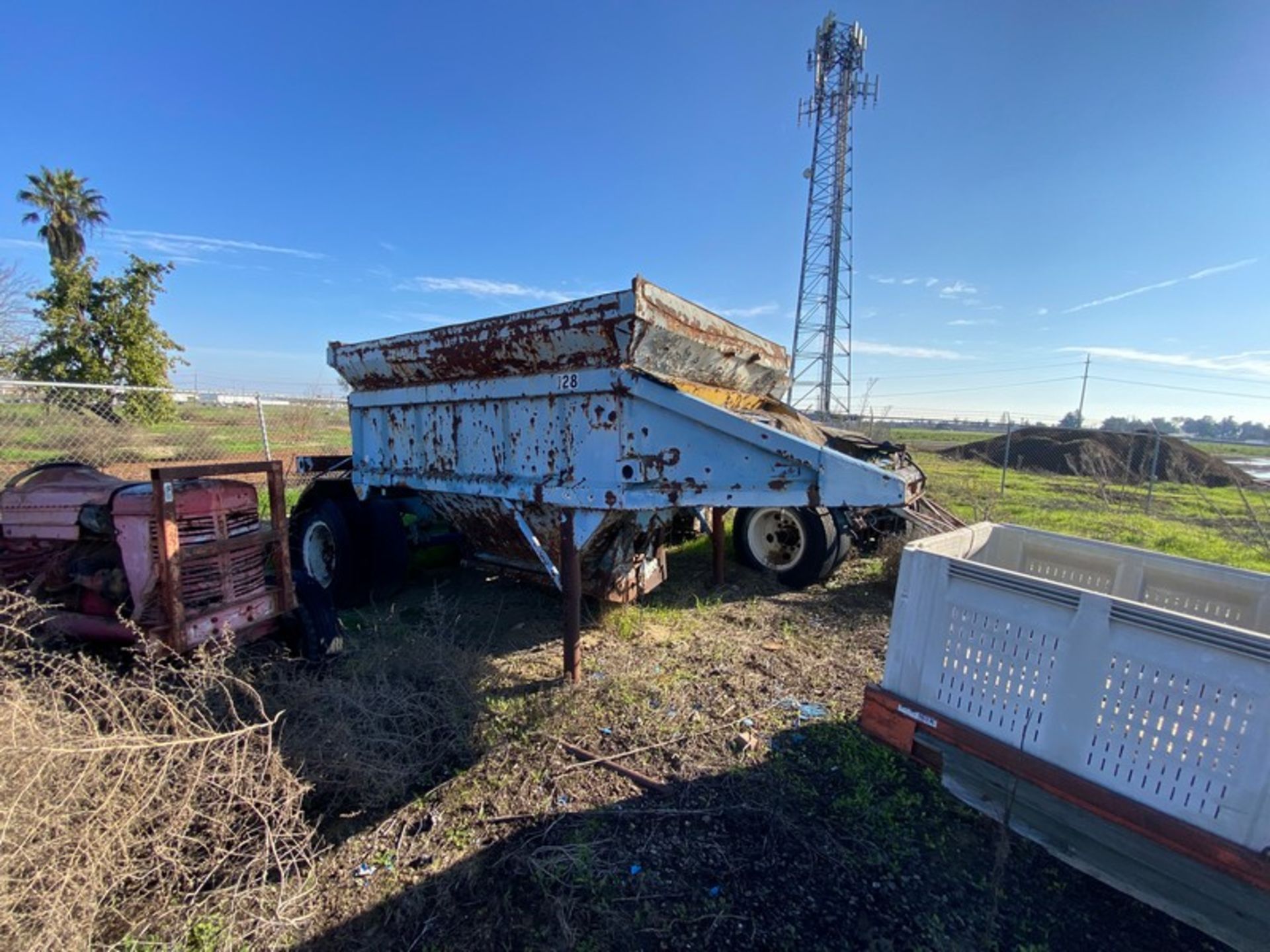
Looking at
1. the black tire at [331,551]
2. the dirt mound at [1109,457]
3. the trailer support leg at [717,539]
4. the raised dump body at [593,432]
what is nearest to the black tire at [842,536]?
the raised dump body at [593,432]

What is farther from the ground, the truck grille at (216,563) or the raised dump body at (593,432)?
the raised dump body at (593,432)

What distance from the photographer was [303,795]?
2.32m

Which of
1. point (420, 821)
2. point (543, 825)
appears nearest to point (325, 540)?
point (420, 821)

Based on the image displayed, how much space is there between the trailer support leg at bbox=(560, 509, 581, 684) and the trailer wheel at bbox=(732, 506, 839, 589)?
7.56 ft

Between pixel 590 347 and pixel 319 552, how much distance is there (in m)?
3.60

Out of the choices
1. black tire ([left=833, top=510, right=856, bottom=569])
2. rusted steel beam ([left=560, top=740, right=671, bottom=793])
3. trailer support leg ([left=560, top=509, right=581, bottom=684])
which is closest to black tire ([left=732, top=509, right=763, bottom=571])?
black tire ([left=833, top=510, right=856, bottom=569])

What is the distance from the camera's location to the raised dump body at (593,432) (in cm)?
301

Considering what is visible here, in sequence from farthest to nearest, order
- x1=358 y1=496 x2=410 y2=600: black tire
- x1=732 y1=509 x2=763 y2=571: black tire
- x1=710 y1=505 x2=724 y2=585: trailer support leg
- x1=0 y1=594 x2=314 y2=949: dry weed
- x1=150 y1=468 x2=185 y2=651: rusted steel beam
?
x1=732 y1=509 x2=763 y2=571: black tire → x1=710 y1=505 x2=724 y2=585: trailer support leg → x1=358 y1=496 x2=410 y2=600: black tire → x1=150 y1=468 x2=185 y2=651: rusted steel beam → x1=0 y1=594 x2=314 y2=949: dry weed

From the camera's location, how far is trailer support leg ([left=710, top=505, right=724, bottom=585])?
4.93 metres

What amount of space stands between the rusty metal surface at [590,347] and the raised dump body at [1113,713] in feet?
5.80

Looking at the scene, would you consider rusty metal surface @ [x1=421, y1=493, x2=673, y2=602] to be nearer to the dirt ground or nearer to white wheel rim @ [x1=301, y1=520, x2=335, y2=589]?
the dirt ground

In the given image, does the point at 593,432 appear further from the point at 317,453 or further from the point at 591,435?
the point at 317,453

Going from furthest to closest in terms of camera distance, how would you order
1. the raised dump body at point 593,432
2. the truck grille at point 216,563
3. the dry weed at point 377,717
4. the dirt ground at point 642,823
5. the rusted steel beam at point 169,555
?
1. the raised dump body at point 593,432
2. the truck grille at point 216,563
3. the rusted steel beam at point 169,555
4. the dry weed at point 377,717
5. the dirt ground at point 642,823

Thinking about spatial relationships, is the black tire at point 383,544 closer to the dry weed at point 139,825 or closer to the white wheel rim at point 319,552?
the white wheel rim at point 319,552
